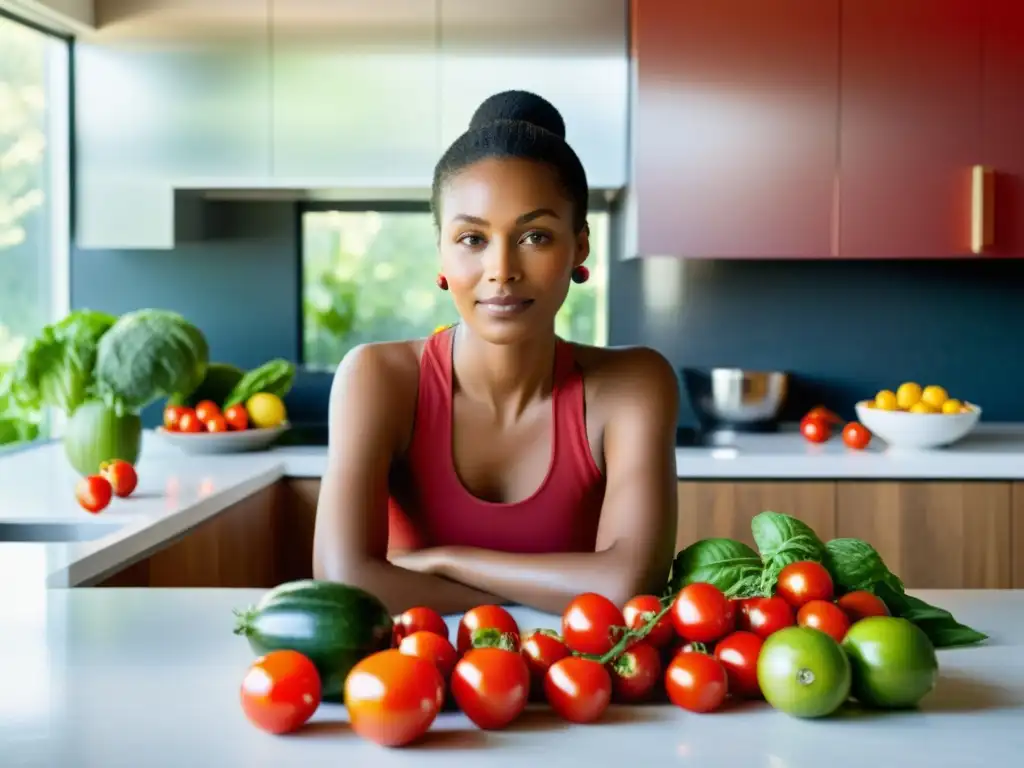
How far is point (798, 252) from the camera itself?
10.2ft

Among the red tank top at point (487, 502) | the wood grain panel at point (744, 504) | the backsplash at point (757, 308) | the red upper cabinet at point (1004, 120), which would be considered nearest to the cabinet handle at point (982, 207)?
the red upper cabinet at point (1004, 120)

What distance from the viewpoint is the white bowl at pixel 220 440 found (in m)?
2.96

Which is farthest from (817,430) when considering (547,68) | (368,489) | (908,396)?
(368,489)

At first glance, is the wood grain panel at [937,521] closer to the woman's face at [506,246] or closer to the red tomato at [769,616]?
the woman's face at [506,246]

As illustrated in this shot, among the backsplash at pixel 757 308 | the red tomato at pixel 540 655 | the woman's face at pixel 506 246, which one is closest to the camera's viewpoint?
the red tomato at pixel 540 655

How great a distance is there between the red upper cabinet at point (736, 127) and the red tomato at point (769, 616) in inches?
Answer: 83.8

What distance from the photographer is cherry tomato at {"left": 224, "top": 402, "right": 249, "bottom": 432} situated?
9.93 feet

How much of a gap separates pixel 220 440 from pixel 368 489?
152 cm

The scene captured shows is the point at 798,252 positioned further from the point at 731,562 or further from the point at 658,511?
the point at 731,562

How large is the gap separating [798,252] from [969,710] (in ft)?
7.31

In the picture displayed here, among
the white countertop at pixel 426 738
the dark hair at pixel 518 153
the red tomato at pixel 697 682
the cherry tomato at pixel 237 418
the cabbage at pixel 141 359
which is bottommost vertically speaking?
the white countertop at pixel 426 738

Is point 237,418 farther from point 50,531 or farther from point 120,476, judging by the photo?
point 50,531

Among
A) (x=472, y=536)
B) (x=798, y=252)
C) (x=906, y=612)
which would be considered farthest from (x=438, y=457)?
(x=798, y=252)

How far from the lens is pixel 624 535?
152cm
